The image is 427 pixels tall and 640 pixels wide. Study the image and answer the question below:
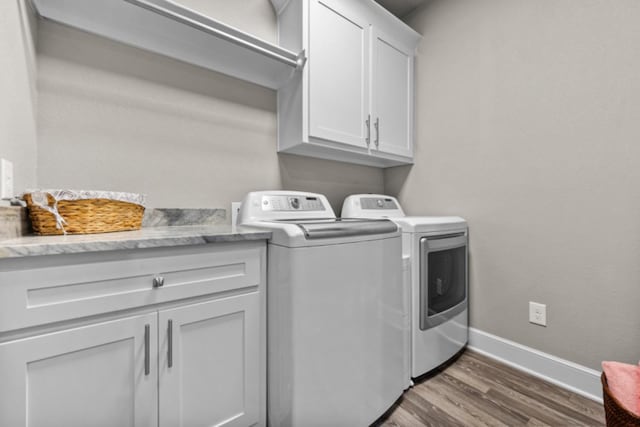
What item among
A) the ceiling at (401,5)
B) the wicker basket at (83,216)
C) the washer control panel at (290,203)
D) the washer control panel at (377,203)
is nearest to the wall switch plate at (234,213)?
the washer control panel at (290,203)

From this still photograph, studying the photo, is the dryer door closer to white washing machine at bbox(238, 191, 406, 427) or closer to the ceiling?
white washing machine at bbox(238, 191, 406, 427)

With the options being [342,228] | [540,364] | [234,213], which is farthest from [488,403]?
[234,213]

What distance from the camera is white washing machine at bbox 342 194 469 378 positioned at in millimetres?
1538

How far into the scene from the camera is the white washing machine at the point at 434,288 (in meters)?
1.54

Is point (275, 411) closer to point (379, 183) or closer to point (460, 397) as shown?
point (460, 397)

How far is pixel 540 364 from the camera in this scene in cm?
163

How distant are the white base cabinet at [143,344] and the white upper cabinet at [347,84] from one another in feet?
3.12

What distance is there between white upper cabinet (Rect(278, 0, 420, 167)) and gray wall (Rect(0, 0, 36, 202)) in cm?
114

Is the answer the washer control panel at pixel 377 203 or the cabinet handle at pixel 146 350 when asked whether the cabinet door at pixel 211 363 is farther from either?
the washer control panel at pixel 377 203

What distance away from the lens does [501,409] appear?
4.47 ft

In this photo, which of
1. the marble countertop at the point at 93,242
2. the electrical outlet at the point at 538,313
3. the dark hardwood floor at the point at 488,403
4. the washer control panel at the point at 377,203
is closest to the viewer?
the marble countertop at the point at 93,242

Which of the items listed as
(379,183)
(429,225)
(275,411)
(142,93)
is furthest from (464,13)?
(275,411)

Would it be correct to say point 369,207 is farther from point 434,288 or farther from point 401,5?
point 401,5

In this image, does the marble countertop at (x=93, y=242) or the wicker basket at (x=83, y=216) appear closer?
the marble countertop at (x=93, y=242)
